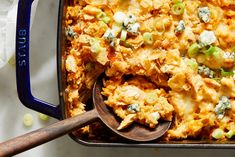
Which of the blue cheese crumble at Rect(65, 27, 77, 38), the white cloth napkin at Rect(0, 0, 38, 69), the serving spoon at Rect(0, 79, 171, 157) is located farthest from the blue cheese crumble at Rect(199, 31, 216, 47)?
the white cloth napkin at Rect(0, 0, 38, 69)

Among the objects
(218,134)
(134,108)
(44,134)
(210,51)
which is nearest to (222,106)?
(218,134)

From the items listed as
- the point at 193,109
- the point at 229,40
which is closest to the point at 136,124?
the point at 193,109

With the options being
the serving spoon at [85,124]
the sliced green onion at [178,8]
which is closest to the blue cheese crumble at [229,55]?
the sliced green onion at [178,8]

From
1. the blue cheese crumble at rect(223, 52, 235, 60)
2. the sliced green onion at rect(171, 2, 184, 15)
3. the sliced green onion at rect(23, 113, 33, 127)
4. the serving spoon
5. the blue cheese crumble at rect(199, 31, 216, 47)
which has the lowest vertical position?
the sliced green onion at rect(23, 113, 33, 127)

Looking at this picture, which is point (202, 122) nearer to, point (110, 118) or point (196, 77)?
point (196, 77)

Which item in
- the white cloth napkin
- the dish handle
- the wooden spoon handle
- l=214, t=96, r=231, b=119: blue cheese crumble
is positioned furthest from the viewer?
the white cloth napkin

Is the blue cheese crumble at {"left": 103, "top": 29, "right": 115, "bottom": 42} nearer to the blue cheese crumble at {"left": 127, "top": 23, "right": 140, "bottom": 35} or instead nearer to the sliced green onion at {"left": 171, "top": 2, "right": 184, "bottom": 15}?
the blue cheese crumble at {"left": 127, "top": 23, "right": 140, "bottom": 35}

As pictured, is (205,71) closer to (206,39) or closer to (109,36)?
(206,39)
